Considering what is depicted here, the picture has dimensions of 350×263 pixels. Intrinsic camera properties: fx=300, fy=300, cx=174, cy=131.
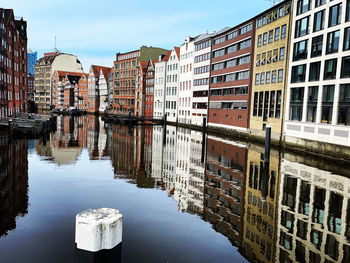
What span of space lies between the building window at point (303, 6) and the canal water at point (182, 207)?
21113mm

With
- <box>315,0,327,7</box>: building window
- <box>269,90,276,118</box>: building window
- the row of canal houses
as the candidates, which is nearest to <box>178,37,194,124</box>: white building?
the row of canal houses

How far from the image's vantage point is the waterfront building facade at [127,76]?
97562mm

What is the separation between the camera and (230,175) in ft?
64.4

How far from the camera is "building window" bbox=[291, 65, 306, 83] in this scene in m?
36.2

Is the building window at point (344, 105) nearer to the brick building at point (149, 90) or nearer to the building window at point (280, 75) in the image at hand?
the building window at point (280, 75)

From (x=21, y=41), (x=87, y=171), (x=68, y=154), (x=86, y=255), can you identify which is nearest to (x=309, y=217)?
(x=86, y=255)

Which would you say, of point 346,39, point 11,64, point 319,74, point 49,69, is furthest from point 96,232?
point 49,69

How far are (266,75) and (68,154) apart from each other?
101 ft

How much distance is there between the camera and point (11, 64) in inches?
2483

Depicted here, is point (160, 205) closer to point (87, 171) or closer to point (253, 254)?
point (253, 254)

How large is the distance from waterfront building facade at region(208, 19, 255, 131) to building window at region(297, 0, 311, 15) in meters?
11.8

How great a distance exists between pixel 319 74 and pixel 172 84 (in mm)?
50584

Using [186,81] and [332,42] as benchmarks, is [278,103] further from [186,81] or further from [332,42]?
[186,81]

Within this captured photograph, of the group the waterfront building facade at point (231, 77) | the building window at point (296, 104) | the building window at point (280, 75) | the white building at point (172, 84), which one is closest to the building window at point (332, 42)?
the building window at point (296, 104)
